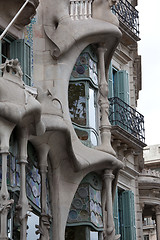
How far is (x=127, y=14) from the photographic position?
30562mm

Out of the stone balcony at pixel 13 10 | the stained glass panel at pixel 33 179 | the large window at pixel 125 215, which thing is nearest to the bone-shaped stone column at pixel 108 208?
the stained glass panel at pixel 33 179

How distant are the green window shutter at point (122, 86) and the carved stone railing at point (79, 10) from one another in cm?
597

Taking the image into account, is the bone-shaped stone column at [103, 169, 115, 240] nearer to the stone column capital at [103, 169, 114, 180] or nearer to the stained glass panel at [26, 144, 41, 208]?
the stone column capital at [103, 169, 114, 180]

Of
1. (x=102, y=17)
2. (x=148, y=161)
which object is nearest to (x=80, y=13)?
(x=102, y=17)

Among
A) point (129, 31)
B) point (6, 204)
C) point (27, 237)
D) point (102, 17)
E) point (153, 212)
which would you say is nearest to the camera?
point (6, 204)

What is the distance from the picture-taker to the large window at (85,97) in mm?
22922

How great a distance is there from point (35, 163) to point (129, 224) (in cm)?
837

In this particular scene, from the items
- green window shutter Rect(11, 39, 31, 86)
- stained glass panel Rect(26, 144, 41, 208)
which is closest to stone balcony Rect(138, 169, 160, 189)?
green window shutter Rect(11, 39, 31, 86)

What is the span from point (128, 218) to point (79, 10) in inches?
295

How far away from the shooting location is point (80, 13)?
23859 millimetres

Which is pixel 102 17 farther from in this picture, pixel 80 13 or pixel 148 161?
pixel 148 161

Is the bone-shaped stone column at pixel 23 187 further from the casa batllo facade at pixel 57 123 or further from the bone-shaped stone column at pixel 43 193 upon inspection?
the bone-shaped stone column at pixel 43 193

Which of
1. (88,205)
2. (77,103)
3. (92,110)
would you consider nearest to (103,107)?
(92,110)

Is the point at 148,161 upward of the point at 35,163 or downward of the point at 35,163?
upward
